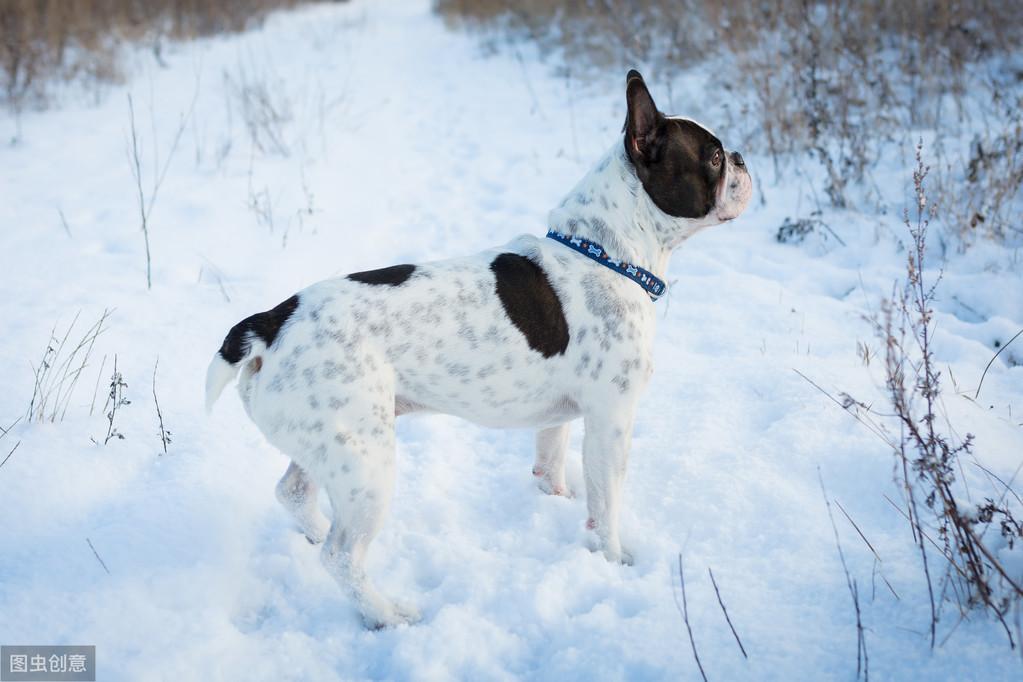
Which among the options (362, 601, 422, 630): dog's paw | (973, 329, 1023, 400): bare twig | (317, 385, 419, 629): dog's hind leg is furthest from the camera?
(973, 329, 1023, 400): bare twig

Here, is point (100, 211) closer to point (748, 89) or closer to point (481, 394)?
point (481, 394)

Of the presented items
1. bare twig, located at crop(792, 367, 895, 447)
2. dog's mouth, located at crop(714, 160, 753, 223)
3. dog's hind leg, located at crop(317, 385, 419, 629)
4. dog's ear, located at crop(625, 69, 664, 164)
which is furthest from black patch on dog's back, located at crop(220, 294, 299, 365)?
bare twig, located at crop(792, 367, 895, 447)

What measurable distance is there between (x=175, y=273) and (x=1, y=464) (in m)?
2.14

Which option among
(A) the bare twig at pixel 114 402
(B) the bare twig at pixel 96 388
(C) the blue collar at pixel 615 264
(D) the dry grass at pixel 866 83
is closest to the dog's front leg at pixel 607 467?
(C) the blue collar at pixel 615 264

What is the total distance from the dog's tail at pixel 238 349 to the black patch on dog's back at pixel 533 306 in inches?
31.6

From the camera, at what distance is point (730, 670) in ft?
7.59

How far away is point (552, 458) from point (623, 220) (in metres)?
1.09

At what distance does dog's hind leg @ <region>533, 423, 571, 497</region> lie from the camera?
10.8 feet

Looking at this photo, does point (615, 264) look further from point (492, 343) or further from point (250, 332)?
point (250, 332)

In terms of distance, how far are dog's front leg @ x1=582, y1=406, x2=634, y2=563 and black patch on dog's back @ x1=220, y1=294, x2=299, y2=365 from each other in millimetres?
1196

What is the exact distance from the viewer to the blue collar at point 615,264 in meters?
2.90

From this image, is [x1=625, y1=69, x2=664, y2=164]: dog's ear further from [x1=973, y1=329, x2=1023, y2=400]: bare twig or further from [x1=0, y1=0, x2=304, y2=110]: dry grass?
[x1=0, y1=0, x2=304, y2=110]: dry grass

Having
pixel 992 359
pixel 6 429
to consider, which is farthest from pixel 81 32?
pixel 992 359

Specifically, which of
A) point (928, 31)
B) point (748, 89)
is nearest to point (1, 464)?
point (748, 89)
